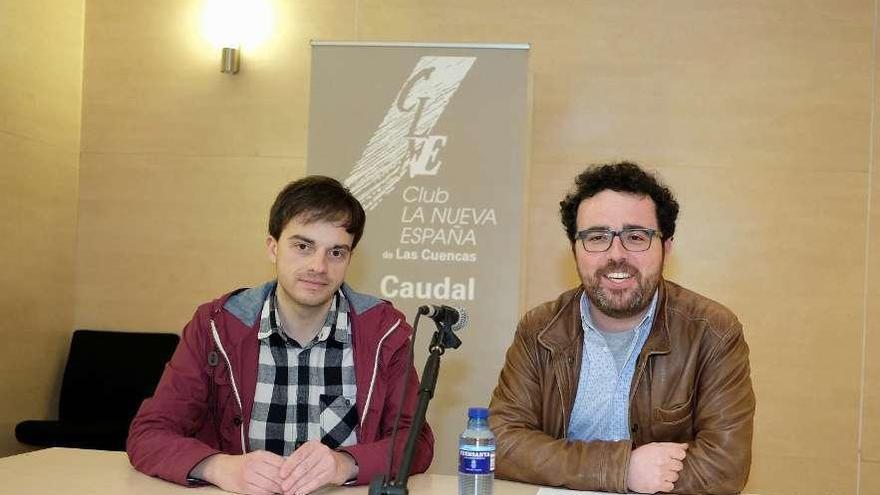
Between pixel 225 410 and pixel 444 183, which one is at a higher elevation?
pixel 444 183

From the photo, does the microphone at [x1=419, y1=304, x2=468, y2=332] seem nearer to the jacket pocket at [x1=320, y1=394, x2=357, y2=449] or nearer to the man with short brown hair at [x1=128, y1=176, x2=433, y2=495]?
the man with short brown hair at [x1=128, y1=176, x2=433, y2=495]

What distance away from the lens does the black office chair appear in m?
4.42

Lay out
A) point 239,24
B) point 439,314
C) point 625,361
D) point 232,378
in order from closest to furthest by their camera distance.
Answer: point 439,314, point 232,378, point 625,361, point 239,24

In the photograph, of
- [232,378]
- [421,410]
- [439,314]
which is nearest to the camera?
[421,410]

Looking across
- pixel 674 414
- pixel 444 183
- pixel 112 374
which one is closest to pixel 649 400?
pixel 674 414

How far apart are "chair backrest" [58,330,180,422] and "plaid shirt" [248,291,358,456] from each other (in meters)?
2.14

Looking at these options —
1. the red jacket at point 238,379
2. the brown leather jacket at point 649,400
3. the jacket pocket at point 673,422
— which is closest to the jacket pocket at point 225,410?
the red jacket at point 238,379

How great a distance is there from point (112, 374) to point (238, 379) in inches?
92.5

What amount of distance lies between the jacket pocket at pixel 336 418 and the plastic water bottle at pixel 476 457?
545 millimetres

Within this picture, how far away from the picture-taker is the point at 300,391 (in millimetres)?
2492

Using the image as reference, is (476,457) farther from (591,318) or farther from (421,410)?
(591,318)

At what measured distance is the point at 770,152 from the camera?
14.5ft

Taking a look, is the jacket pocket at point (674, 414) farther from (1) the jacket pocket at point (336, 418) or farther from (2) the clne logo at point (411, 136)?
(2) the clne logo at point (411, 136)

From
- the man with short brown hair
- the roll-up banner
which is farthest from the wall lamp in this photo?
the man with short brown hair
